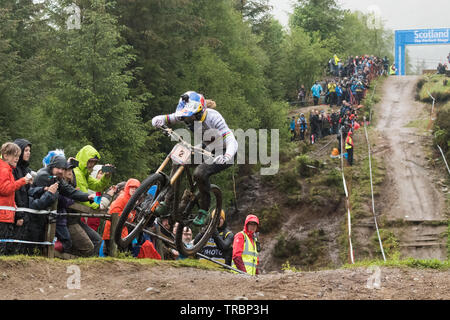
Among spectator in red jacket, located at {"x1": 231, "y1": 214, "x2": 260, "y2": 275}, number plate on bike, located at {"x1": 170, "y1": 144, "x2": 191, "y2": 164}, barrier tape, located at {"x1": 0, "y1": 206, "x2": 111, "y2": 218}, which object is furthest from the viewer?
spectator in red jacket, located at {"x1": 231, "y1": 214, "x2": 260, "y2": 275}

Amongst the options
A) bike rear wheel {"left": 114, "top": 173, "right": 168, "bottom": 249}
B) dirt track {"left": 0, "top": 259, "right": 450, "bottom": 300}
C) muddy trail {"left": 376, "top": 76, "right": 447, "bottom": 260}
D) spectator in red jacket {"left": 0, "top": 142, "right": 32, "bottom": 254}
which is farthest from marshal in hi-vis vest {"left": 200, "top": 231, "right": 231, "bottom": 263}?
muddy trail {"left": 376, "top": 76, "right": 447, "bottom": 260}

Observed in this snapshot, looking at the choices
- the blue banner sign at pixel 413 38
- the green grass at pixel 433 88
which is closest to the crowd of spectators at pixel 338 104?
the green grass at pixel 433 88

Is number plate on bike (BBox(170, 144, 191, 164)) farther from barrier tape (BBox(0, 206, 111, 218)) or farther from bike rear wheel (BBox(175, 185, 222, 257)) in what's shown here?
barrier tape (BBox(0, 206, 111, 218))

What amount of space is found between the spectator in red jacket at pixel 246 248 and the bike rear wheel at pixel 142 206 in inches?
110

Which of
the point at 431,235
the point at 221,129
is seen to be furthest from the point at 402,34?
the point at 221,129

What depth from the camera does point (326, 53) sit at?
6944 centimetres

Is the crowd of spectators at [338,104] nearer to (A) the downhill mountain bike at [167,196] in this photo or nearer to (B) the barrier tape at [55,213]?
(B) the barrier tape at [55,213]

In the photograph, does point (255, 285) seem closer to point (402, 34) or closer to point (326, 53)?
point (326, 53)

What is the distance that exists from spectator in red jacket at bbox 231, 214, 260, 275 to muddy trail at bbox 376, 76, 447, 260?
1634 centimetres

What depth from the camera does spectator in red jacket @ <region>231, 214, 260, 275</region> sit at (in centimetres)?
1248

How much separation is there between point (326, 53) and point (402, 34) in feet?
42.1

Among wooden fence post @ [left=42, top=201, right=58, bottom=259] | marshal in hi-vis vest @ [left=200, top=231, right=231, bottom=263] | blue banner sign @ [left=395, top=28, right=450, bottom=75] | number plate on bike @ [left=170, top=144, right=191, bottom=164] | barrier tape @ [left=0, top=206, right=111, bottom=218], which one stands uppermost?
blue banner sign @ [left=395, top=28, right=450, bottom=75]

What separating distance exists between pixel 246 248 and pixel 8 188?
4797 mm

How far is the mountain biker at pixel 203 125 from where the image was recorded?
9.91 m
